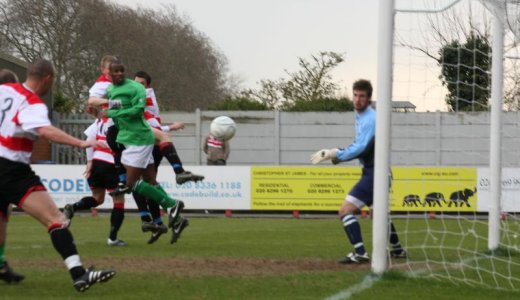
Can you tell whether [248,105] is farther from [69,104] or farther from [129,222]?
[129,222]

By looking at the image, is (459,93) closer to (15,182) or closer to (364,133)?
(364,133)

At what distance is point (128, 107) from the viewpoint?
1291 centimetres

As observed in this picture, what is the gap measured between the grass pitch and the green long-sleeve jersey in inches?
52.7

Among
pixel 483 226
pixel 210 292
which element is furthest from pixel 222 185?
pixel 210 292

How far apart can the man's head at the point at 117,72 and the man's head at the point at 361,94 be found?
2934mm

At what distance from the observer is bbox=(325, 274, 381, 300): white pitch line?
853 cm

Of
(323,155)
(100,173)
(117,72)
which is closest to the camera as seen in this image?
(323,155)

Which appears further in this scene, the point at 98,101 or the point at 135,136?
the point at 135,136

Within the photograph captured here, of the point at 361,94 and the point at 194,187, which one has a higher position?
the point at 361,94

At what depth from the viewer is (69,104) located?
4522 cm

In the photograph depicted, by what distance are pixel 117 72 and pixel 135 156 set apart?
104 cm

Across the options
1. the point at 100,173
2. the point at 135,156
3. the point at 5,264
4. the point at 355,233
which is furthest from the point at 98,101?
the point at 5,264

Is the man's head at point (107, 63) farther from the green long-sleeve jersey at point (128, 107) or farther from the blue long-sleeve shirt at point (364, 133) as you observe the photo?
the blue long-sleeve shirt at point (364, 133)

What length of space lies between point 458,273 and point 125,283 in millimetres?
3155
